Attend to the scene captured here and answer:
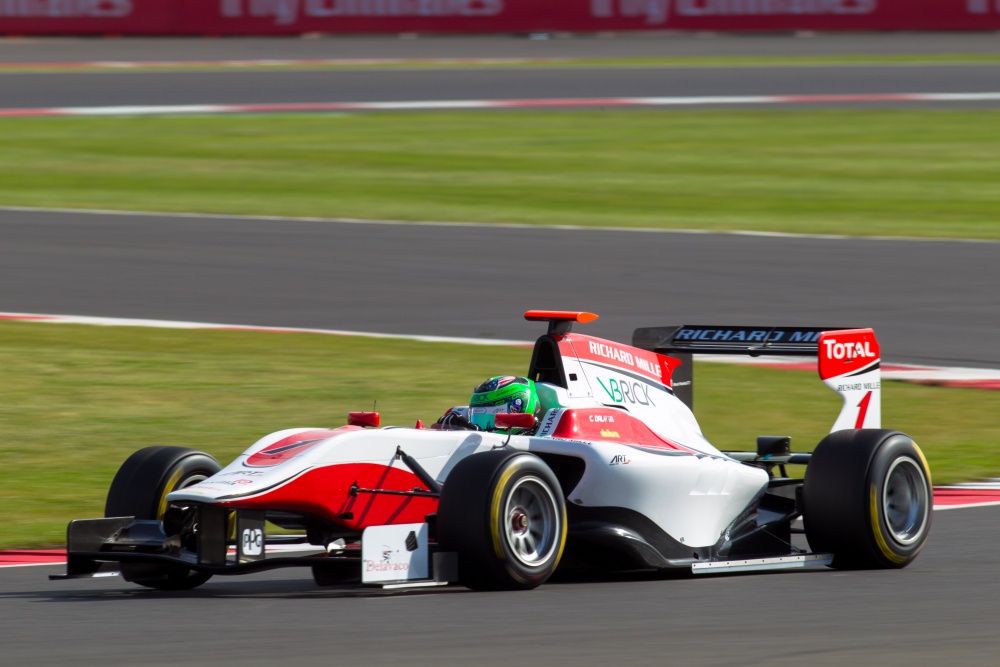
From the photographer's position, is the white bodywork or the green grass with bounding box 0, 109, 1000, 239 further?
the green grass with bounding box 0, 109, 1000, 239

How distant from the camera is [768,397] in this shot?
1374 centimetres

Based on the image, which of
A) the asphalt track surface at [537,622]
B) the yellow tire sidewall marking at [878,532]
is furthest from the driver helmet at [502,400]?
the yellow tire sidewall marking at [878,532]

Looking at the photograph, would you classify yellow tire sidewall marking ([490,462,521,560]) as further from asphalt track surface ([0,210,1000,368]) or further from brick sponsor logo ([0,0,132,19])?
brick sponsor logo ([0,0,132,19])

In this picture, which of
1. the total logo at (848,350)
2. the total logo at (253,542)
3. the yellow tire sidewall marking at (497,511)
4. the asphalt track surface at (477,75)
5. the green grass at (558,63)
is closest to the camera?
the yellow tire sidewall marking at (497,511)

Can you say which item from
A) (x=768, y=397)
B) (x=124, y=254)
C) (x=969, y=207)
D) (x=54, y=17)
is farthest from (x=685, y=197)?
(x=54, y=17)

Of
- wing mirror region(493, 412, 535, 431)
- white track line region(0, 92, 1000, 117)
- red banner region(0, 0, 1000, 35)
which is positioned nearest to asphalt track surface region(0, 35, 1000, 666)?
wing mirror region(493, 412, 535, 431)

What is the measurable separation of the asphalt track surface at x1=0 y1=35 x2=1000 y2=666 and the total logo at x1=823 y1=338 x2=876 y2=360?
37.4 inches

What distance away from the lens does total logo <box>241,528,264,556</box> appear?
7172mm

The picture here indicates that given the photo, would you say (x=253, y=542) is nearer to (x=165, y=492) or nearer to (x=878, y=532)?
(x=165, y=492)

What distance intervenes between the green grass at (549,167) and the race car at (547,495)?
1441cm

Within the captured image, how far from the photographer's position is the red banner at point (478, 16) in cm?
5000

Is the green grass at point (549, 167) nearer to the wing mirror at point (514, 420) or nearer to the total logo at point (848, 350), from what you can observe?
the total logo at point (848, 350)

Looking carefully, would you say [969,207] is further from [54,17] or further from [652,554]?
[54,17]

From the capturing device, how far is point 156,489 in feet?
25.3
